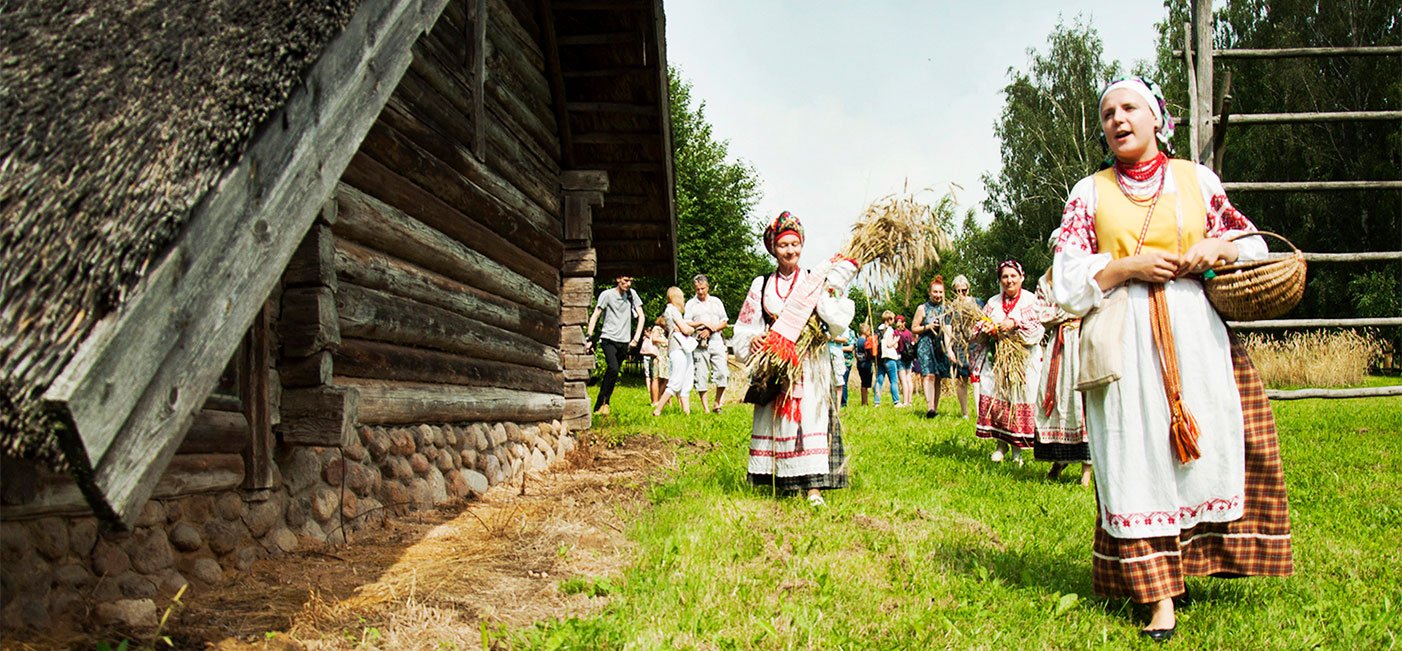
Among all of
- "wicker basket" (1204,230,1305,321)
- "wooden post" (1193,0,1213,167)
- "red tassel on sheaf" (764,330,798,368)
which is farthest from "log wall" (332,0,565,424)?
"wooden post" (1193,0,1213,167)

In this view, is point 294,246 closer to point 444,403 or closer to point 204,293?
point 204,293

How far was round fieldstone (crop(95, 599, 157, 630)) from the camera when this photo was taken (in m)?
3.63

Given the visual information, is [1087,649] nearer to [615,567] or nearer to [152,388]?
[615,567]

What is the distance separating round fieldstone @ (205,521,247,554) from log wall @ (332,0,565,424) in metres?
0.75

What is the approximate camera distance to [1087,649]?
363cm

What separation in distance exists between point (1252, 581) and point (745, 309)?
3.30 m

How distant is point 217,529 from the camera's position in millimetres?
4422

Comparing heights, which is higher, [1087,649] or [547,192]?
[547,192]

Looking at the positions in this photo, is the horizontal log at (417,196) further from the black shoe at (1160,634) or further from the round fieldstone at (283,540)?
the black shoe at (1160,634)

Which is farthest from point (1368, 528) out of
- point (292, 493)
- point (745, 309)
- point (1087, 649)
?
point (292, 493)

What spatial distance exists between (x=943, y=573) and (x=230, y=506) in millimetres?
3113

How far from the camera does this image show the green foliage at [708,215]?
1331 inches

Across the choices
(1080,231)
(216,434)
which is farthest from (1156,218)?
(216,434)

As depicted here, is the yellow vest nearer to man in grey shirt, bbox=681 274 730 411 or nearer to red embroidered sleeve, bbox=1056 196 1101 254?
red embroidered sleeve, bbox=1056 196 1101 254
